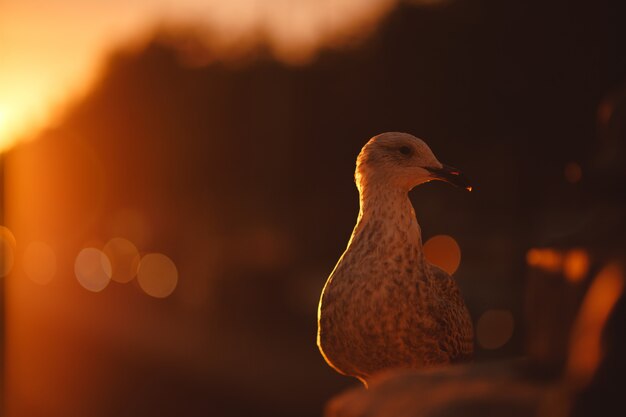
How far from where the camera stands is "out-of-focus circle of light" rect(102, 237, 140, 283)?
206 ft

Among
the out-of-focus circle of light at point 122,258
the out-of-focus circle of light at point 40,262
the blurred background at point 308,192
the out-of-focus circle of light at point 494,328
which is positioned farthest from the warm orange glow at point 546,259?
the out-of-focus circle of light at point 40,262

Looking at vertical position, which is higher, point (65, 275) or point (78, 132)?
point (78, 132)

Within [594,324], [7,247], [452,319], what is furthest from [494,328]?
[7,247]

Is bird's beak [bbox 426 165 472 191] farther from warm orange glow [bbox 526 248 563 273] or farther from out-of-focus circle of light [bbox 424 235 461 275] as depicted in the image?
out-of-focus circle of light [bbox 424 235 461 275]

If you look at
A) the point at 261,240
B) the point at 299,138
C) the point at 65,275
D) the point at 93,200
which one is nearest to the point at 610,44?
the point at 299,138

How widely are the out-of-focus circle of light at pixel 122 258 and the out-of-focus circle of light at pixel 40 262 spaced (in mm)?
4783

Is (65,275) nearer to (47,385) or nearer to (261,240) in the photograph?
(261,240)

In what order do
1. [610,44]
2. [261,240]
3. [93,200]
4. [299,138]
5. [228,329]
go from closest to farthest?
[610,44]
[228,329]
[299,138]
[261,240]
[93,200]

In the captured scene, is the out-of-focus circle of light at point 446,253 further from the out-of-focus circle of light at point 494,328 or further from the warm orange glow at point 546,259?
the warm orange glow at point 546,259

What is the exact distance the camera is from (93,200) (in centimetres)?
6412

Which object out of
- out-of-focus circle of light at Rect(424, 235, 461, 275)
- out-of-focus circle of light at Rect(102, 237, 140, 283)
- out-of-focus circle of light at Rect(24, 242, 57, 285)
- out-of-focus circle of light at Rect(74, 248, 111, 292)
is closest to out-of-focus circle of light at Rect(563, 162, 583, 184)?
out-of-focus circle of light at Rect(424, 235, 461, 275)

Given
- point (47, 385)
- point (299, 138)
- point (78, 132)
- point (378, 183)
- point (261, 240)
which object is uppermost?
point (78, 132)

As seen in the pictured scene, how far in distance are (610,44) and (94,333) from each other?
1982cm

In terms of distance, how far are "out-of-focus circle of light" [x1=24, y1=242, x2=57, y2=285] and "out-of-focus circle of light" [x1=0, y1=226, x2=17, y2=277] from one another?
1.51 m
